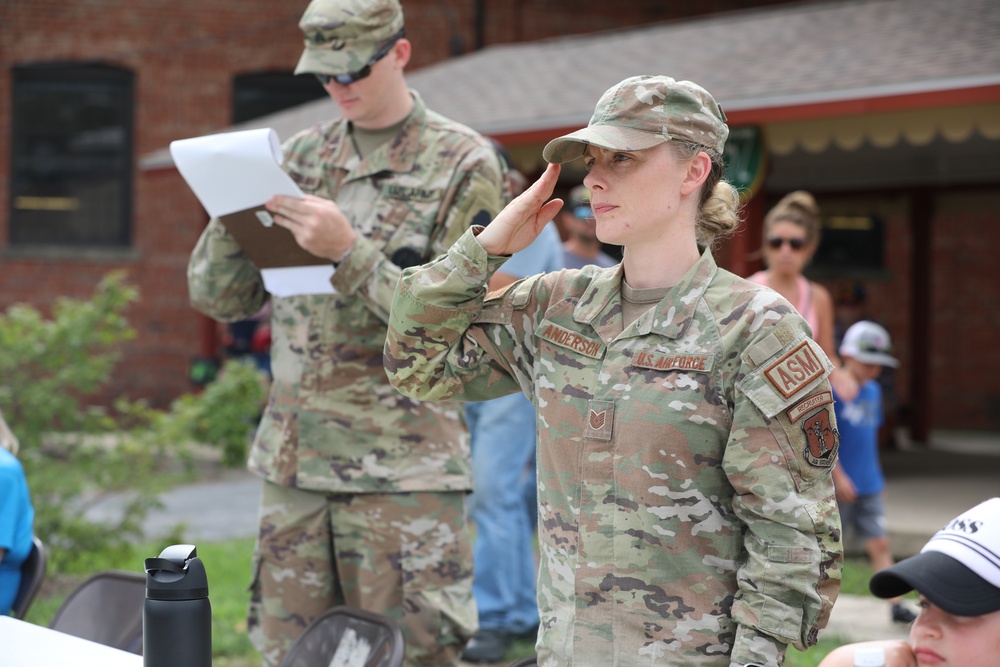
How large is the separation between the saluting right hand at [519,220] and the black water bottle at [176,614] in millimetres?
792

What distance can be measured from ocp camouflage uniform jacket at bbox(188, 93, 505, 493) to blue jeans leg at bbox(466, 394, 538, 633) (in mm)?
1627

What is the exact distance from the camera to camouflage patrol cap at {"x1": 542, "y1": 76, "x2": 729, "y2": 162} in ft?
7.12

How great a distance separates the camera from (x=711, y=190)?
7.59 ft

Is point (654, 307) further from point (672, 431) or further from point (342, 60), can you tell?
point (342, 60)

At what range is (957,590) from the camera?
71.5 inches

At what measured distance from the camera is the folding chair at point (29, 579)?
3275 mm

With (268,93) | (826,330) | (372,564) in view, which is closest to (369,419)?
(372,564)

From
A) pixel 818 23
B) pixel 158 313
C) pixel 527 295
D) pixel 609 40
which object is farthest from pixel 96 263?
pixel 527 295

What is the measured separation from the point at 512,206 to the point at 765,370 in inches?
22.6

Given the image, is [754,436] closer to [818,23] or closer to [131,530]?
[131,530]

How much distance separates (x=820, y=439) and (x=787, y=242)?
3385mm

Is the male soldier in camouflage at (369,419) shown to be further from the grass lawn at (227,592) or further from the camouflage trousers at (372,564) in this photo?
the grass lawn at (227,592)

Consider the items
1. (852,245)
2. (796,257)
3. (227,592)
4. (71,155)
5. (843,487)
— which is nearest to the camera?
(796,257)

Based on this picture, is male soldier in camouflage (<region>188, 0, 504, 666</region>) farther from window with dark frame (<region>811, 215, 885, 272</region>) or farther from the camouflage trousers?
window with dark frame (<region>811, 215, 885, 272</region>)
